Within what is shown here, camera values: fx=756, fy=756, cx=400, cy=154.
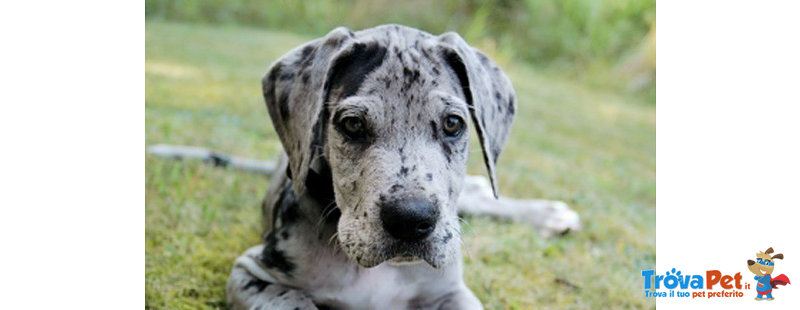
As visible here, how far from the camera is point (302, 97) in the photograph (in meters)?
3.22

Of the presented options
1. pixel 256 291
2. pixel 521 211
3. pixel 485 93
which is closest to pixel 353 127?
pixel 485 93

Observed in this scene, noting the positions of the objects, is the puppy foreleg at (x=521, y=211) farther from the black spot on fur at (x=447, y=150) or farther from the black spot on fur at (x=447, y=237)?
the black spot on fur at (x=447, y=237)

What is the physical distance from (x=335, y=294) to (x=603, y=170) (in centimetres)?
466

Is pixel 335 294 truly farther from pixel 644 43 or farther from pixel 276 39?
pixel 276 39

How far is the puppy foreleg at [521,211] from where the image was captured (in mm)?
5102

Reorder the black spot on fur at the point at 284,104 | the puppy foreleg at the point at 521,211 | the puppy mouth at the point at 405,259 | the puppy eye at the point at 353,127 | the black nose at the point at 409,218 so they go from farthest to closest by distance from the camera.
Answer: the puppy foreleg at the point at 521,211, the black spot on fur at the point at 284,104, the puppy eye at the point at 353,127, the puppy mouth at the point at 405,259, the black nose at the point at 409,218

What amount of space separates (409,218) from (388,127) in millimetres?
406

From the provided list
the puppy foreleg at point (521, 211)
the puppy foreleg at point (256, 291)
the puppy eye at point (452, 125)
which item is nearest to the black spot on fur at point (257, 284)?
the puppy foreleg at point (256, 291)

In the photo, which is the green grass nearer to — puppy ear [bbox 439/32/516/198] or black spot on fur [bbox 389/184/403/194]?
puppy ear [bbox 439/32/516/198]
